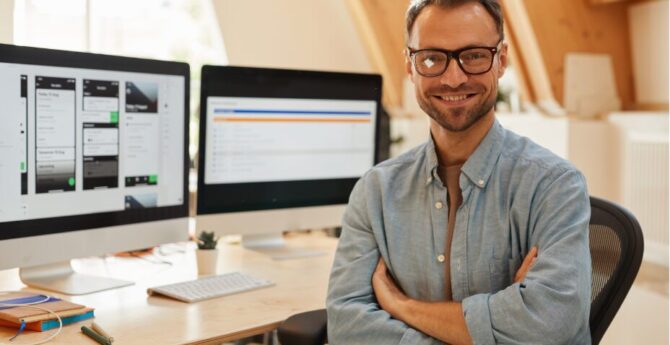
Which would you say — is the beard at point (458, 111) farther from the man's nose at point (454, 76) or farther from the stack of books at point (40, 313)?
the stack of books at point (40, 313)

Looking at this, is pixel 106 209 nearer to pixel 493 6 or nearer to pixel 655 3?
pixel 493 6

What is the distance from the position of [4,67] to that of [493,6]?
1100mm

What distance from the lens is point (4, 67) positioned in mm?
1781

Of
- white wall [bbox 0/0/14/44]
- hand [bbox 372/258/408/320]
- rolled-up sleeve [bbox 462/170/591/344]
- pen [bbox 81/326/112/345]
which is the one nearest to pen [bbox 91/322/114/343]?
pen [bbox 81/326/112/345]

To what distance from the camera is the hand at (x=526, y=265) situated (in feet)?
5.09

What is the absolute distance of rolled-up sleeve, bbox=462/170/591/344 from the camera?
1474mm

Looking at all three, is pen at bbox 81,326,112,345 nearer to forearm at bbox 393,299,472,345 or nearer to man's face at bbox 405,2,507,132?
forearm at bbox 393,299,472,345

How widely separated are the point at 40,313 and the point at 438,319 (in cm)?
82

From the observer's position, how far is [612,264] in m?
1.65

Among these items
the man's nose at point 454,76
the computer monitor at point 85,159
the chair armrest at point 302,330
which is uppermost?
the man's nose at point 454,76

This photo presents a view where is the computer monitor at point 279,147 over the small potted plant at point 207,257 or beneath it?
over

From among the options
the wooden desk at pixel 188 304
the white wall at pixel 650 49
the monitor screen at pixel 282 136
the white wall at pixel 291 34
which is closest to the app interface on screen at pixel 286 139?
the monitor screen at pixel 282 136

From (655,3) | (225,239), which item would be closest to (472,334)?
(225,239)

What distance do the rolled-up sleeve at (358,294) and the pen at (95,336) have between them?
47 cm
